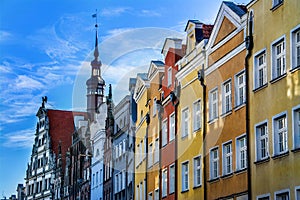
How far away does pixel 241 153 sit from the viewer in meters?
30.1

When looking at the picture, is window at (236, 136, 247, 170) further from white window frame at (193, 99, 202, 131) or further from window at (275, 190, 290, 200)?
white window frame at (193, 99, 202, 131)

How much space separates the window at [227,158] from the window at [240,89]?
2005mm

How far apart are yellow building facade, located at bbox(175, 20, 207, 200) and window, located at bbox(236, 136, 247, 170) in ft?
14.6

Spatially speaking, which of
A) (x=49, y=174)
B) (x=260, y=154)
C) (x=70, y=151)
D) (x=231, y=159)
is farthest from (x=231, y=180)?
(x=49, y=174)

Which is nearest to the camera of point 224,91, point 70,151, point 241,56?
point 241,56

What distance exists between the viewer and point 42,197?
90.7 metres

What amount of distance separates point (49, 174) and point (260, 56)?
64048 mm

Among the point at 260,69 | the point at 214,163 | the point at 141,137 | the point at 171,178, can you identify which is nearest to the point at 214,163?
the point at 214,163

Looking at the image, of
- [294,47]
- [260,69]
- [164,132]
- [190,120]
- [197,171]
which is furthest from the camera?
[164,132]

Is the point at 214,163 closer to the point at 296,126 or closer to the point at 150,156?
the point at 296,126

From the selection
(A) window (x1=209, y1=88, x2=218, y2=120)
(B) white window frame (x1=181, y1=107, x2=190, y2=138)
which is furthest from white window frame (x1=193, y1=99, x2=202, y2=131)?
(A) window (x1=209, y1=88, x2=218, y2=120)

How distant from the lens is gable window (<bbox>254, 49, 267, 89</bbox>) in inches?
1120

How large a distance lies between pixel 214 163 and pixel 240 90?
4.29 metres

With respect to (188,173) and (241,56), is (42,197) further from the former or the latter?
(241,56)
